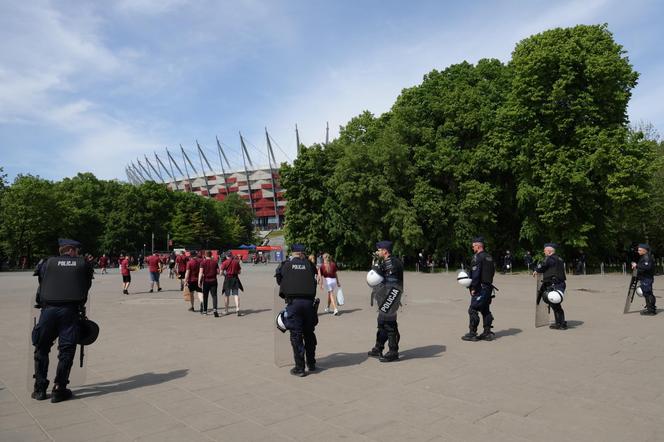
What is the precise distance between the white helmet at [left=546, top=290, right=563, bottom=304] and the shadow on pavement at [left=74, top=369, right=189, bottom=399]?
745 cm

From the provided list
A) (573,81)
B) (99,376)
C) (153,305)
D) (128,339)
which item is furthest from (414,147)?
(99,376)

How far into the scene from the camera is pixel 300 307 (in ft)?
23.5

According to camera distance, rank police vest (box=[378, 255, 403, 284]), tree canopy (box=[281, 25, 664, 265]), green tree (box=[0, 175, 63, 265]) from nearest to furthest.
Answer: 1. police vest (box=[378, 255, 403, 284])
2. tree canopy (box=[281, 25, 664, 265])
3. green tree (box=[0, 175, 63, 265])

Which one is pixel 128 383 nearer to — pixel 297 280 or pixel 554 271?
→ pixel 297 280

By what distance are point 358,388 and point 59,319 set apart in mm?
3767

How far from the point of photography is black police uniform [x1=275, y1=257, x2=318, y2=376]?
7.11 meters

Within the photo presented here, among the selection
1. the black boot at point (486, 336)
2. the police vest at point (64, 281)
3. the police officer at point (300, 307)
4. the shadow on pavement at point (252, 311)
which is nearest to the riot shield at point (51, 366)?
the police vest at point (64, 281)

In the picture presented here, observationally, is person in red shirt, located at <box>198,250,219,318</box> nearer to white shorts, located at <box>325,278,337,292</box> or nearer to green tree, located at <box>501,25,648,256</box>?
white shorts, located at <box>325,278,337,292</box>

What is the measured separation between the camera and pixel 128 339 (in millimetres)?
10273

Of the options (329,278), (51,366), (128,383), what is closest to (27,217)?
(329,278)

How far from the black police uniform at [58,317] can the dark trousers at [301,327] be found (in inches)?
108

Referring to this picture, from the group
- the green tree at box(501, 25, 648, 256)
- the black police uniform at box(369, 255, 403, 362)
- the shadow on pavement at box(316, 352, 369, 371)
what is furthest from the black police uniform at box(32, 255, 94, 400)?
the green tree at box(501, 25, 648, 256)

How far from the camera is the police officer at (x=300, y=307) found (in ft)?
23.3

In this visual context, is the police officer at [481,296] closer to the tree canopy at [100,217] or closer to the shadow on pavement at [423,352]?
the shadow on pavement at [423,352]
